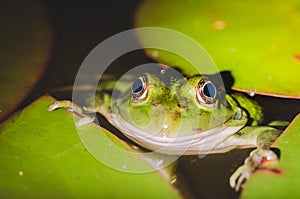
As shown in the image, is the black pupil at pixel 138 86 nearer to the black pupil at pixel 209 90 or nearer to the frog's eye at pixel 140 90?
the frog's eye at pixel 140 90

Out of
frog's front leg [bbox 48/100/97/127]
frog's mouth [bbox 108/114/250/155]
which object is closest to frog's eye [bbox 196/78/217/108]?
frog's mouth [bbox 108/114/250/155]

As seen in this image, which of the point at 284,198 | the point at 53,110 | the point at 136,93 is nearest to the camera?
the point at 284,198

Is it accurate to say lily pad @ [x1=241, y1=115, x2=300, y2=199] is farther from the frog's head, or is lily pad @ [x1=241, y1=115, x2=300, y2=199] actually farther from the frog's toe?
the frog's head

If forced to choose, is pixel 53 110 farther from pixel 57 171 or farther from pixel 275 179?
pixel 275 179

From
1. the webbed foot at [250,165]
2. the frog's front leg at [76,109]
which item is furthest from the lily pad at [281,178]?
the frog's front leg at [76,109]

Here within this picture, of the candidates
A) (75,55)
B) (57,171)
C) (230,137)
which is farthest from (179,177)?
(75,55)

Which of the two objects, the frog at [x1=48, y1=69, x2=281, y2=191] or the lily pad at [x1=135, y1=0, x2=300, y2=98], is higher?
the lily pad at [x1=135, y1=0, x2=300, y2=98]
